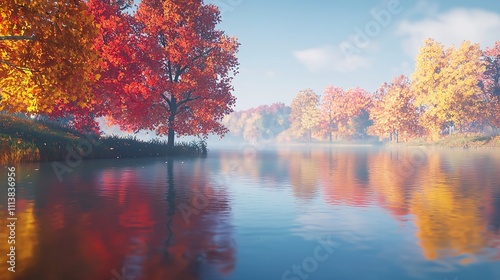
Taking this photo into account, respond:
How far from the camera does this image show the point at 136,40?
44.6 meters

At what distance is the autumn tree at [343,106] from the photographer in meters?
151

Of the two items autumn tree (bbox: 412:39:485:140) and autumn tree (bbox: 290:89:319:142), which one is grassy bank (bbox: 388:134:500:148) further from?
autumn tree (bbox: 290:89:319:142)

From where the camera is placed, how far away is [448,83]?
3863 inches

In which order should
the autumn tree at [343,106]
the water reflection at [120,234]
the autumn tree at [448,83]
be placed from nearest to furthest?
the water reflection at [120,234], the autumn tree at [448,83], the autumn tree at [343,106]

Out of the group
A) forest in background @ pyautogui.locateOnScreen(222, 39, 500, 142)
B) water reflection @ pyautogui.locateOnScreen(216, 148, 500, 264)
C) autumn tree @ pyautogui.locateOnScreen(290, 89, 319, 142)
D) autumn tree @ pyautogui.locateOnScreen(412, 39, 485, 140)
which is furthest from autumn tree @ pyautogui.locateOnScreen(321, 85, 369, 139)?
water reflection @ pyautogui.locateOnScreen(216, 148, 500, 264)

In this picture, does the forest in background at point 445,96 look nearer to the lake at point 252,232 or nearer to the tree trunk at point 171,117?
the tree trunk at point 171,117

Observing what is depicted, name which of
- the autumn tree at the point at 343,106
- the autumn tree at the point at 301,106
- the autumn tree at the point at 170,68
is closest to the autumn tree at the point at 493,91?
the autumn tree at the point at 343,106

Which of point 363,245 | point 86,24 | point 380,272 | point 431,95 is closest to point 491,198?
point 363,245

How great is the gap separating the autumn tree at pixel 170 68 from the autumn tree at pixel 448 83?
5789 cm

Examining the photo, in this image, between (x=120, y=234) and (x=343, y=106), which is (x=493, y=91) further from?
(x=120, y=234)

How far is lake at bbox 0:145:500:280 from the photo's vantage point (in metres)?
8.29

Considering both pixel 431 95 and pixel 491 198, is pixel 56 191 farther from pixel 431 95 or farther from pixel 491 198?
pixel 431 95

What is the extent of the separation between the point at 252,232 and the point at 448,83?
317 feet

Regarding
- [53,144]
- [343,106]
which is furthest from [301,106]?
[53,144]
